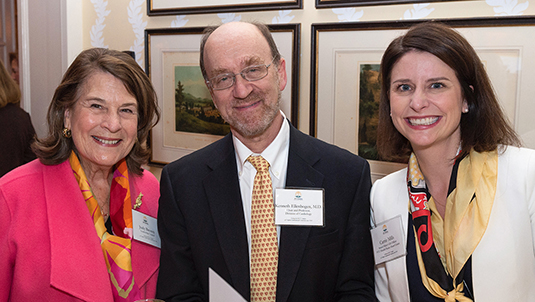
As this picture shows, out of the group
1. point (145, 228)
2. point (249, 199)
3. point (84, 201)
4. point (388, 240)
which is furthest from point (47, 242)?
point (388, 240)

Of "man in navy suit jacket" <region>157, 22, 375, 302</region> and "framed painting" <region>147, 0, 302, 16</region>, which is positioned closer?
"man in navy suit jacket" <region>157, 22, 375, 302</region>

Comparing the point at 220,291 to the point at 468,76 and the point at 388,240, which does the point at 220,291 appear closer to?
the point at 388,240

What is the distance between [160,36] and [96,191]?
1.46 m

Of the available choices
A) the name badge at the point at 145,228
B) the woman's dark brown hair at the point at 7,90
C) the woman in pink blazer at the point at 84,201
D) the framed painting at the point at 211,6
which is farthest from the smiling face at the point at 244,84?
the woman's dark brown hair at the point at 7,90

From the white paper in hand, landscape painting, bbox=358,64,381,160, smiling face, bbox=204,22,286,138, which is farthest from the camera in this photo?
landscape painting, bbox=358,64,381,160

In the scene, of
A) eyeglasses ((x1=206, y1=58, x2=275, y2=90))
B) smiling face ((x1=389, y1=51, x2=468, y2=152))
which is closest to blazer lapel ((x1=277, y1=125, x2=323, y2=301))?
eyeglasses ((x1=206, y1=58, x2=275, y2=90))

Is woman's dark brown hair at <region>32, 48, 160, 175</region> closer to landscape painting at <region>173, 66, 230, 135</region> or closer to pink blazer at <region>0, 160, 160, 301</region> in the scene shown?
pink blazer at <region>0, 160, 160, 301</region>

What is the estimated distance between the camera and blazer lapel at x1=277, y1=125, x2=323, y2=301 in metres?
1.83

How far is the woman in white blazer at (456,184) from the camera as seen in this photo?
5.68 feet

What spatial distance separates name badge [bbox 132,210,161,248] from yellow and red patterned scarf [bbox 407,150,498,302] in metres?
1.25

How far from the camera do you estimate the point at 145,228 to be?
85.7 inches

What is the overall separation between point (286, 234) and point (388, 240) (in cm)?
47

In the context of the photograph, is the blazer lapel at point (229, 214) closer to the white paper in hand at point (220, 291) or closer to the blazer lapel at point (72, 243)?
the white paper in hand at point (220, 291)

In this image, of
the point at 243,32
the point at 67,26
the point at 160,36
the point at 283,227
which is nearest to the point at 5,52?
the point at 67,26
